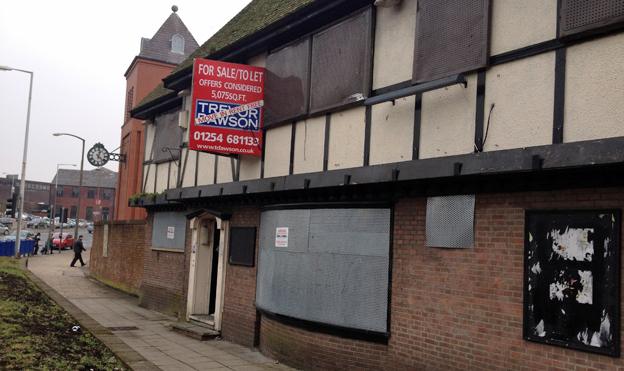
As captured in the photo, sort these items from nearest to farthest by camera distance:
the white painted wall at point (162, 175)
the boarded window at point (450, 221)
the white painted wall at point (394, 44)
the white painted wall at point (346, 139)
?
1. the boarded window at point (450, 221)
2. the white painted wall at point (394, 44)
3. the white painted wall at point (346, 139)
4. the white painted wall at point (162, 175)

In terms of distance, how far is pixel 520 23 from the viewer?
5.85m

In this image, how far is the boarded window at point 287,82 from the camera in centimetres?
924

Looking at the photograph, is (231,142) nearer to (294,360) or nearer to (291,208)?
(291,208)

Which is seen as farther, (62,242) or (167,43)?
(62,242)

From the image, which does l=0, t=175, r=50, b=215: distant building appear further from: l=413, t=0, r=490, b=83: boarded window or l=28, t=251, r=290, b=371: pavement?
l=413, t=0, r=490, b=83: boarded window

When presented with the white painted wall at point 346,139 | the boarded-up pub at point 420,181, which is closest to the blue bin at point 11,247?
the boarded-up pub at point 420,181

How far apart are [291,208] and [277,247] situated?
75 cm

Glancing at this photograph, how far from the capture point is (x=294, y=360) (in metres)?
8.73

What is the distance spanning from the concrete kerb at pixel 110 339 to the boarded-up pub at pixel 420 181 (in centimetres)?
205

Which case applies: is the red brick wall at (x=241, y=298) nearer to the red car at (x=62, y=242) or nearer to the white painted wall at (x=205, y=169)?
the white painted wall at (x=205, y=169)

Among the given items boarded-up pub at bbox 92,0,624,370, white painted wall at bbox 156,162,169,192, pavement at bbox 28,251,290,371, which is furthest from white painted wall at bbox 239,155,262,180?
white painted wall at bbox 156,162,169,192

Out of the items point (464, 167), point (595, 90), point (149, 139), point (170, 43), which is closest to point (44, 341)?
point (464, 167)

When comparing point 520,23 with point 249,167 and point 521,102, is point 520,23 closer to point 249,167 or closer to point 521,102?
point 521,102

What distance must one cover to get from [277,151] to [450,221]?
3967 millimetres
